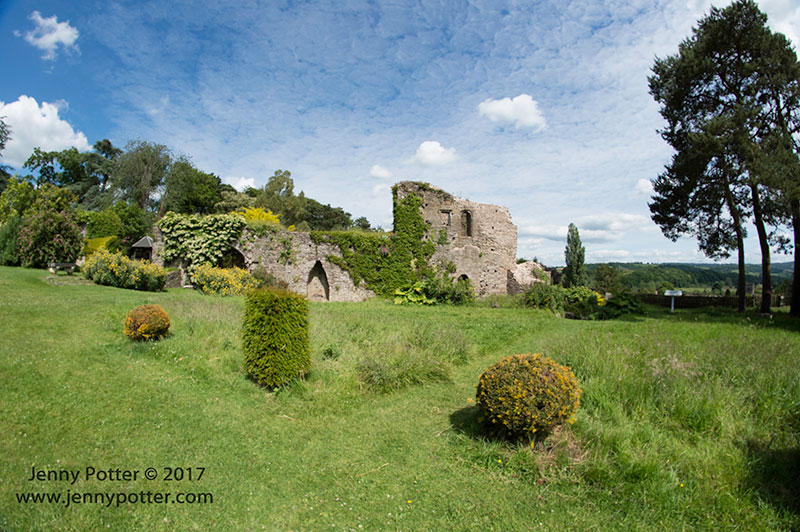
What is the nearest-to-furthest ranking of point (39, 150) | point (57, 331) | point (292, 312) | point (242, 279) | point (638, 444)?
point (638, 444), point (292, 312), point (57, 331), point (242, 279), point (39, 150)

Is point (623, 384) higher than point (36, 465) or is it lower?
higher

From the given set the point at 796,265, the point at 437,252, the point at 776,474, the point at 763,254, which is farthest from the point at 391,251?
the point at 796,265

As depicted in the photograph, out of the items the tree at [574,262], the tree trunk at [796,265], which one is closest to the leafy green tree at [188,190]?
the tree at [574,262]

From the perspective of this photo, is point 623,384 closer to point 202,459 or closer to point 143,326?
point 202,459

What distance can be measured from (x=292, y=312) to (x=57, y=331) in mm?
4404

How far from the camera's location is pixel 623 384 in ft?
17.2

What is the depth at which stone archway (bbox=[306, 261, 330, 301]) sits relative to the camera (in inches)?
728

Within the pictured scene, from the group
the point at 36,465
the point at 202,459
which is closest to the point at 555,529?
the point at 202,459

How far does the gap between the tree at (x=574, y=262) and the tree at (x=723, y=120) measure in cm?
824

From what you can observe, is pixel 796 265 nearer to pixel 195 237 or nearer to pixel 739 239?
pixel 739 239

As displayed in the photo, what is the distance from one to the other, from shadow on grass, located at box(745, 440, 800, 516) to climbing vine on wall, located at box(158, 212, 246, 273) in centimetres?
1736

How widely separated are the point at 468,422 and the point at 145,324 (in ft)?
19.3

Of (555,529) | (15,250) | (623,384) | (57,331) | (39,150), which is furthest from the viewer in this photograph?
(39,150)

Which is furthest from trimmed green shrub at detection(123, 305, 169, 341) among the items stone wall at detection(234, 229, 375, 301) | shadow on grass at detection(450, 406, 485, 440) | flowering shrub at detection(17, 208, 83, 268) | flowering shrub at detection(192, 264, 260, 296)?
flowering shrub at detection(17, 208, 83, 268)
